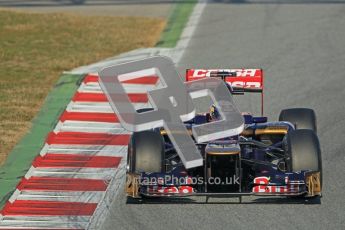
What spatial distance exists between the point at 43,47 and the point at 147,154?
41.7ft

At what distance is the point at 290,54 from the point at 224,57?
61.8 inches

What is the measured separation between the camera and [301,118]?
17984 millimetres

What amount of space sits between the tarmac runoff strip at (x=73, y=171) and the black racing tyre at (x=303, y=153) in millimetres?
2970

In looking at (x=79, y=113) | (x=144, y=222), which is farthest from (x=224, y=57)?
(x=144, y=222)

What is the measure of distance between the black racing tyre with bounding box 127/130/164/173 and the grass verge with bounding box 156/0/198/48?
11912mm

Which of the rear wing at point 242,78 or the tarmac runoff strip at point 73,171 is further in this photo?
the rear wing at point 242,78

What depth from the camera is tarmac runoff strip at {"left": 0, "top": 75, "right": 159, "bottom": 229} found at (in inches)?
634

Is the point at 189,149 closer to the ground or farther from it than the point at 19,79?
closer to the ground

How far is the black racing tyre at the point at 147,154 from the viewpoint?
15945 mm

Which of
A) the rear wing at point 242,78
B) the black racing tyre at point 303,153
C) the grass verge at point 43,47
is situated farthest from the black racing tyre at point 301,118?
the grass verge at point 43,47

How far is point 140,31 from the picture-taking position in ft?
97.4

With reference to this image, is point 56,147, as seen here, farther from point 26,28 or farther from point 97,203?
point 26,28

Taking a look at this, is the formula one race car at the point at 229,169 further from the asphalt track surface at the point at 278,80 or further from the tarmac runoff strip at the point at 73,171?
the tarmac runoff strip at the point at 73,171

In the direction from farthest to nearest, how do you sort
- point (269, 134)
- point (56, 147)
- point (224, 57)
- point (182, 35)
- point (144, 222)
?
point (182, 35) → point (224, 57) → point (56, 147) → point (269, 134) → point (144, 222)
